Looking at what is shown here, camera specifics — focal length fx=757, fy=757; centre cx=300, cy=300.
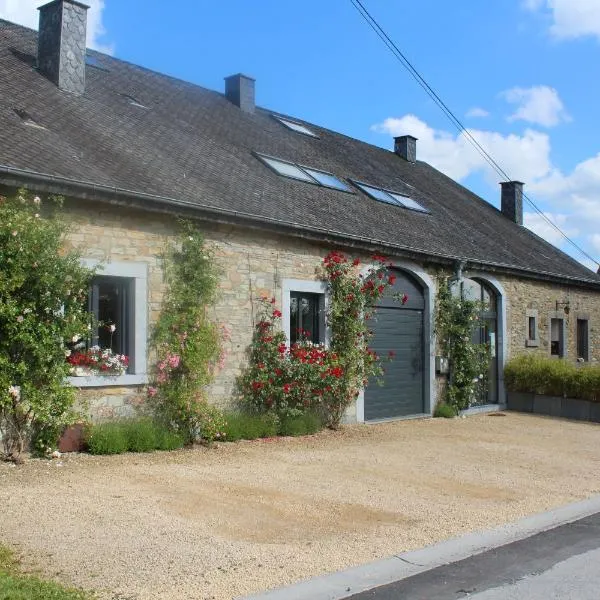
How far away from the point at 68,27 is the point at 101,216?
4.77 metres

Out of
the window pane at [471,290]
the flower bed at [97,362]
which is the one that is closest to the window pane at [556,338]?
the window pane at [471,290]

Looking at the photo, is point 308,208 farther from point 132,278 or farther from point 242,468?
point 242,468

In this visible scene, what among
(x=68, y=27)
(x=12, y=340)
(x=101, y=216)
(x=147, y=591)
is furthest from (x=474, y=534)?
(x=68, y=27)

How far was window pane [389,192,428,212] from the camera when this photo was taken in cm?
1652

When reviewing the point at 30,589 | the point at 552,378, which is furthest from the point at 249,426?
the point at 552,378

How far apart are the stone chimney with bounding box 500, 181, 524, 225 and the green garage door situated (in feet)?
33.8

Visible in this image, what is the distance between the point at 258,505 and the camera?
669cm

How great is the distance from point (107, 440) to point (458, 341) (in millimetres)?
8218

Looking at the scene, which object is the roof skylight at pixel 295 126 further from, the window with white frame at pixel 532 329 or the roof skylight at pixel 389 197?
the window with white frame at pixel 532 329

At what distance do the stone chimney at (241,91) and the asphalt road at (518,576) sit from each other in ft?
45.3

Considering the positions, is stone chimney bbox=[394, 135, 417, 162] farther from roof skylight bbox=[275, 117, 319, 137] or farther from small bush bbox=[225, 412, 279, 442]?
small bush bbox=[225, 412, 279, 442]

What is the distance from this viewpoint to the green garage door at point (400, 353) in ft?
43.4

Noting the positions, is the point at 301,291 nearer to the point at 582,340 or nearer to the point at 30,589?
the point at 30,589

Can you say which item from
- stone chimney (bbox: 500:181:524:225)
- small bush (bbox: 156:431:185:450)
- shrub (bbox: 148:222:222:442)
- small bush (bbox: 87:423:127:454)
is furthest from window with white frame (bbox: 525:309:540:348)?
small bush (bbox: 87:423:127:454)
